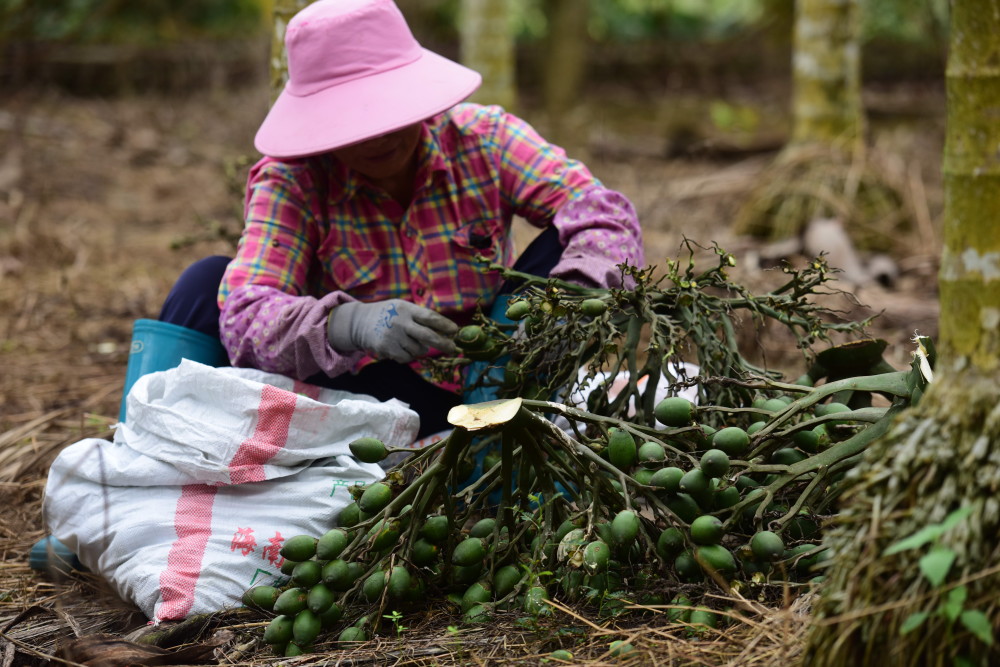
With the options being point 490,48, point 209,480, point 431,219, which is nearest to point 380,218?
point 431,219

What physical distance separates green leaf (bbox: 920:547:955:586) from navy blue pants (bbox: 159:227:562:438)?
143cm

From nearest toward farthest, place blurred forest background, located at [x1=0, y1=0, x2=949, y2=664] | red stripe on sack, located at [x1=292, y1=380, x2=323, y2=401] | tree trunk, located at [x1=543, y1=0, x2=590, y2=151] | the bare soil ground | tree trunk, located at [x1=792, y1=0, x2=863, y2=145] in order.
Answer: the bare soil ground → red stripe on sack, located at [x1=292, y1=380, x2=323, y2=401] → blurred forest background, located at [x1=0, y1=0, x2=949, y2=664] → tree trunk, located at [x1=792, y1=0, x2=863, y2=145] → tree trunk, located at [x1=543, y1=0, x2=590, y2=151]

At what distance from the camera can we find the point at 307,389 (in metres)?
2.44

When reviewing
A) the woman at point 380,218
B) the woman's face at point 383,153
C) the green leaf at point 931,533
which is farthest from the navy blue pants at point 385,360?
the green leaf at point 931,533

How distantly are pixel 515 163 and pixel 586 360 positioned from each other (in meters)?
0.65

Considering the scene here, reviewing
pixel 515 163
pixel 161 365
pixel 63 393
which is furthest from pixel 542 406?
pixel 63 393

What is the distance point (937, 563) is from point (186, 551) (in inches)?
57.6

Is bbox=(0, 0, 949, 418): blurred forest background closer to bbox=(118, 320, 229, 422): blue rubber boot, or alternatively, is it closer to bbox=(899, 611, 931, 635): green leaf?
Answer: bbox=(118, 320, 229, 422): blue rubber boot

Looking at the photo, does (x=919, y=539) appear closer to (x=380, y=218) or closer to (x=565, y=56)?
(x=380, y=218)

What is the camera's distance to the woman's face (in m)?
2.38

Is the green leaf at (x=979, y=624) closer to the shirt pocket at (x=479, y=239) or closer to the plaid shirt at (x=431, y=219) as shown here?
the plaid shirt at (x=431, y=219)

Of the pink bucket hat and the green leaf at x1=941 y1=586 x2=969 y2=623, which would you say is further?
the pink bucket hat

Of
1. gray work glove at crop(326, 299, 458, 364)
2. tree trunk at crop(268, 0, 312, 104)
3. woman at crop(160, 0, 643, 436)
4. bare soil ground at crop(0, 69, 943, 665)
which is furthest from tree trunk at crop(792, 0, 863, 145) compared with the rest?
gray work glove at crop(326, 299, 458, 364)

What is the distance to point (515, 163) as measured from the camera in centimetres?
261
